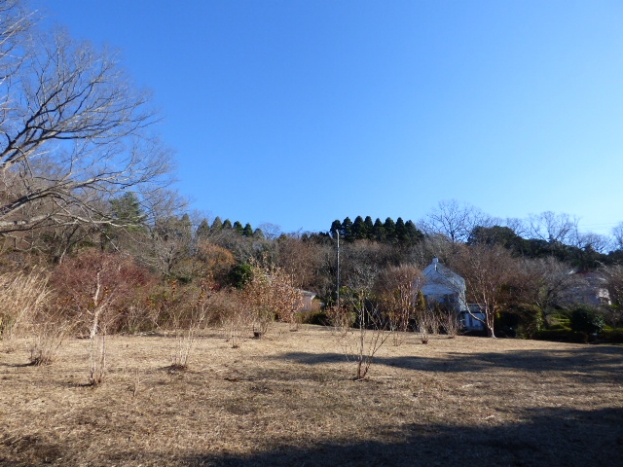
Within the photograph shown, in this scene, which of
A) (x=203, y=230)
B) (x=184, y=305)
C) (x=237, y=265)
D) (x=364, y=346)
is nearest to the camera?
(x=364, y=346)

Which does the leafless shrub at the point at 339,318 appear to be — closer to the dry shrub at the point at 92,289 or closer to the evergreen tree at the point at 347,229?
the dry shrub at the point at 92,289

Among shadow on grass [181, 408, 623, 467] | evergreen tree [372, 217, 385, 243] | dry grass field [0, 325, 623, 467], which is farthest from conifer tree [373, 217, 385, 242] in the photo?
shadow on grass [181, 408, 623, 467]

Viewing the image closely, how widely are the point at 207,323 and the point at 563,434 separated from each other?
10.9 meters

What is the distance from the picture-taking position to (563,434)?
12.7ft

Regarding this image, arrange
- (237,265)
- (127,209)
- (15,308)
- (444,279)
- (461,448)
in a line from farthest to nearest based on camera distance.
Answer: (237,265) < (444,279) < (127,209) < (15,308) < (461,448)

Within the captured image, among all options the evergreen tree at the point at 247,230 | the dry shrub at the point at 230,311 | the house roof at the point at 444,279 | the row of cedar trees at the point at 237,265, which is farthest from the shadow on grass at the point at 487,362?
the evergreen tree at the point at 247,230

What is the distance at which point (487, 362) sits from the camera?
8188mm

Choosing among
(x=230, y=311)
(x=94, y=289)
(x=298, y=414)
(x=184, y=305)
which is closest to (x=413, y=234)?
(x=230, y=311)

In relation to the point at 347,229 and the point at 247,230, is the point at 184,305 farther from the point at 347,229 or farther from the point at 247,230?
the point at 347,229

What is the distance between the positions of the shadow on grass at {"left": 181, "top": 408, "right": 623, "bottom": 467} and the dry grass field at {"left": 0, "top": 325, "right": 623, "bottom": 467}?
0.05ft

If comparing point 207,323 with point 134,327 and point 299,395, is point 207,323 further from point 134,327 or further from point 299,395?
point 299,395

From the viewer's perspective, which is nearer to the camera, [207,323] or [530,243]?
[207,323]

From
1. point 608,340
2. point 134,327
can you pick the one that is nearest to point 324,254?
point 608,340

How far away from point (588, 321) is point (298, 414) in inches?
687
